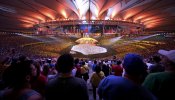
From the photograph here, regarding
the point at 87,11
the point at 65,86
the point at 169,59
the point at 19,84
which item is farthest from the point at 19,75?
the point at 87,11

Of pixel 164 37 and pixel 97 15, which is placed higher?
pixel 97 15

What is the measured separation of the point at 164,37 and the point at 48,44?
17013mm

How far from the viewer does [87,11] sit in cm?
2056

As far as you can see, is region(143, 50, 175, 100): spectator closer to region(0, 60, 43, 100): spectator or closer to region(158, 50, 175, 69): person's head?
region(158, 50, 175, 69): person's head

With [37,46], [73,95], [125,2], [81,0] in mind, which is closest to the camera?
[73,95]

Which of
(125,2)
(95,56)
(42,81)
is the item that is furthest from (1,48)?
(42,81)

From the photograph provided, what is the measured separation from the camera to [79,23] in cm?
1945

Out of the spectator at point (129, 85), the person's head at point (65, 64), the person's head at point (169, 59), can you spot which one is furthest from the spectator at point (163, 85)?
the person's head at point (65, 64)

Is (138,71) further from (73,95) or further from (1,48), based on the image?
(1,48)

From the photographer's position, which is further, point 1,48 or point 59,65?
point 1,48

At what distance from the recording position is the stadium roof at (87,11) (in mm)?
16188

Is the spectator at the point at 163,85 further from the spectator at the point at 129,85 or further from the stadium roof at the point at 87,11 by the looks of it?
the stadium roof at the point at 87,11

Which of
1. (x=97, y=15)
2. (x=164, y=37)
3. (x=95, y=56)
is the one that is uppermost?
(x=97, y=15)

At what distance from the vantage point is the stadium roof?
16.2 m
